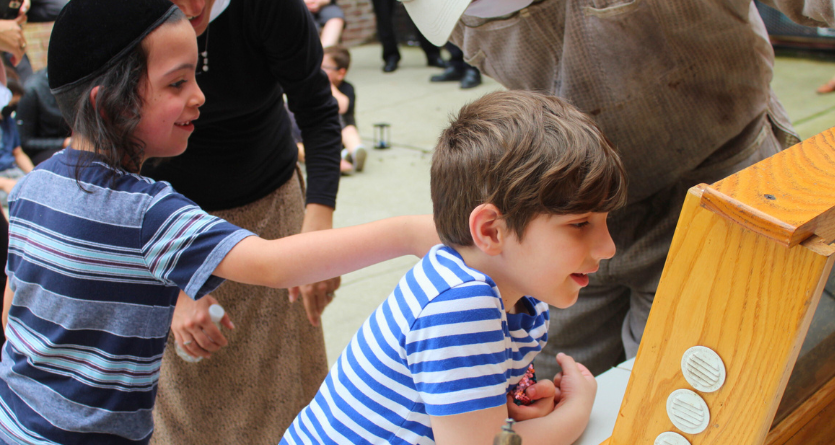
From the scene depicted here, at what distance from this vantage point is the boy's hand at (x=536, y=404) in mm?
1055

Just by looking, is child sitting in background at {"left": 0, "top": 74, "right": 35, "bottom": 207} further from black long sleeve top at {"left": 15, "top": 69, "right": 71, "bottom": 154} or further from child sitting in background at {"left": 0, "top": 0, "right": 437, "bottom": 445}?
child sitting in background at {"left": 0, "top": 0, "right": 437, "bottom": 445}

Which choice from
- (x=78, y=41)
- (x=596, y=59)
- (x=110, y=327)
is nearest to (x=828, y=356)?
(x=596, y=59)

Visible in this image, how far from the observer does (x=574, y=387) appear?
113cm

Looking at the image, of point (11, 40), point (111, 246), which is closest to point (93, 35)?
point (111, 246)

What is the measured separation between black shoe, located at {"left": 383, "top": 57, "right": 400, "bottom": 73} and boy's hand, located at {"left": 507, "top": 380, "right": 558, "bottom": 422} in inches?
286

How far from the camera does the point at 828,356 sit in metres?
0.99

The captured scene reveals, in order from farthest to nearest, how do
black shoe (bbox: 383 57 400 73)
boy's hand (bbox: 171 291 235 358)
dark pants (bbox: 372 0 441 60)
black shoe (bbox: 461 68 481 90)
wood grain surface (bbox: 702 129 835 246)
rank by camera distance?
1. black shoe (bbox: 383 57 400 73)
2. dark pants (bbox: 372 0 441 60)
3. black shoe (bbox: 461 68 481 90)
4. boy's hand (bbox: 171 291 235 358)
5. wood grain surface (bbox: 702 129 835 246)

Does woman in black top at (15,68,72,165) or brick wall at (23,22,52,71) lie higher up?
woman in black top at (15,68,72,165)

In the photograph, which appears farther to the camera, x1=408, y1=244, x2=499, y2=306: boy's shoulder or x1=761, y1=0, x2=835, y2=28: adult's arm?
x1=761, y1=0, x2=835, y2=28: adult's arm

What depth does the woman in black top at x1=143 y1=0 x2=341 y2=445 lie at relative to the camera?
5.38ft

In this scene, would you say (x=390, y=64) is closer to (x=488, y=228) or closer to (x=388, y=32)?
(x=388, y=32)

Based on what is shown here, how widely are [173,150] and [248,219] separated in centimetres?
49

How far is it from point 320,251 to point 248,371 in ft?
2.77

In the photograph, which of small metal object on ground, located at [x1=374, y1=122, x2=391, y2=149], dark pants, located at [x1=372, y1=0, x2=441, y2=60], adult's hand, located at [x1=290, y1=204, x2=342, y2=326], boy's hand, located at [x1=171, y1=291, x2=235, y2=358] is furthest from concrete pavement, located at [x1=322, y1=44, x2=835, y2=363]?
boy's hand, located at [x1=171, y1=291, x2=235, y2=358]
